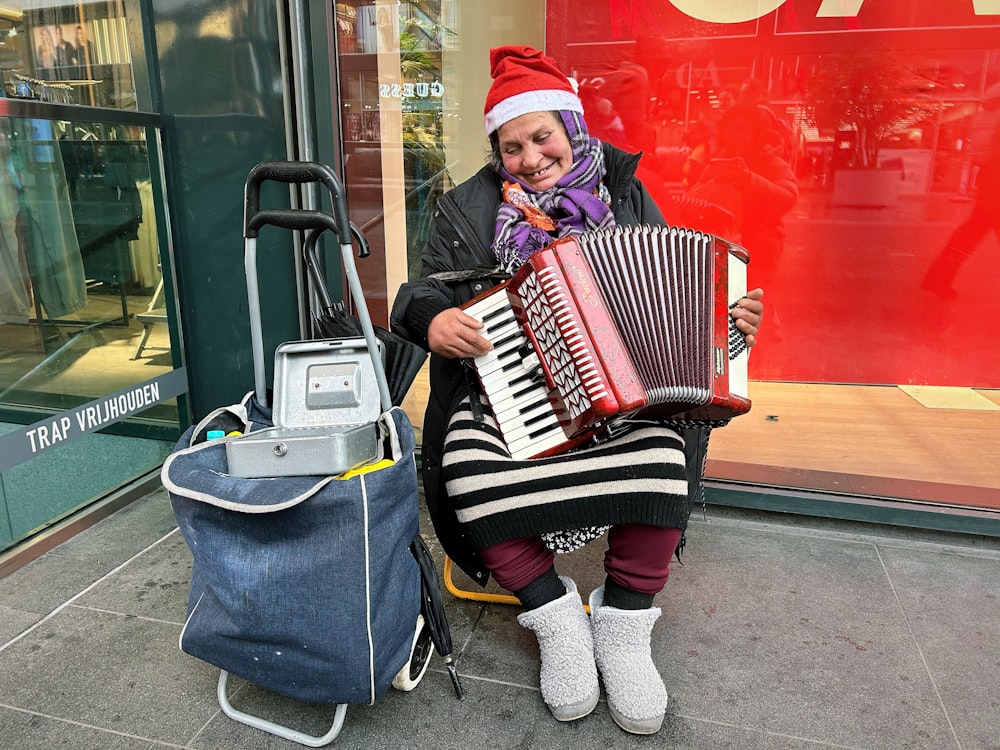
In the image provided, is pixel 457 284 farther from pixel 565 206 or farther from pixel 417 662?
pixel 417 662

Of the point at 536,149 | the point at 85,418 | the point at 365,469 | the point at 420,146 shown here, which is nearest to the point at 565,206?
the point at 536,149

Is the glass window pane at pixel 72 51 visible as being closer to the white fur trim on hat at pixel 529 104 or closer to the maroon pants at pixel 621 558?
the white fur trim on hat at pixel 529 104

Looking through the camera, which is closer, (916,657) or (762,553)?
(916,657)

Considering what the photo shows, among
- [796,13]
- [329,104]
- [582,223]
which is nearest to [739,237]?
[796,13]

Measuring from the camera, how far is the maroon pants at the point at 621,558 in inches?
73.1

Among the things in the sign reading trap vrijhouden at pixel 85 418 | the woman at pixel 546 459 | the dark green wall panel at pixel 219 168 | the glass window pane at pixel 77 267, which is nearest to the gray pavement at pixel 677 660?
the woman at pixel 546 459

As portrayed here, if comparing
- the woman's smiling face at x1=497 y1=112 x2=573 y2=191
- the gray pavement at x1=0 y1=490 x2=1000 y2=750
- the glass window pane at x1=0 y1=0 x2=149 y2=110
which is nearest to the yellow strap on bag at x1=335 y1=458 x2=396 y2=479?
the gray pavement at x1=0 y1=490 x2=1000 y2=750

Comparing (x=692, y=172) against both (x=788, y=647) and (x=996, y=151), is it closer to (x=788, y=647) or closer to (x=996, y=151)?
(x=996, y=151)

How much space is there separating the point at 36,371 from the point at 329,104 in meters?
1.47

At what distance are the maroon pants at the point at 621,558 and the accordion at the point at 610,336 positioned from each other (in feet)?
0.87

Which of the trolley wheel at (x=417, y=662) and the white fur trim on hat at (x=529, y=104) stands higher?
the white fur trim on hat at (x=529, y=104)

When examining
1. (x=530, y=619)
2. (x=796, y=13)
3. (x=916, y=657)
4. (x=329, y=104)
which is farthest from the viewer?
(x=329, y=104)

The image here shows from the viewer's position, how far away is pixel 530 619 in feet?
6.28

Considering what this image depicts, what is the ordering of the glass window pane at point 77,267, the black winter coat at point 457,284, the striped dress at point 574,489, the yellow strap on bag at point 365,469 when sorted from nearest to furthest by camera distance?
the yellow strap on bag at point 365,469, the striped dress at point 574,489, the black winter coat at point 457,284, the glass window pane at point 77,267
